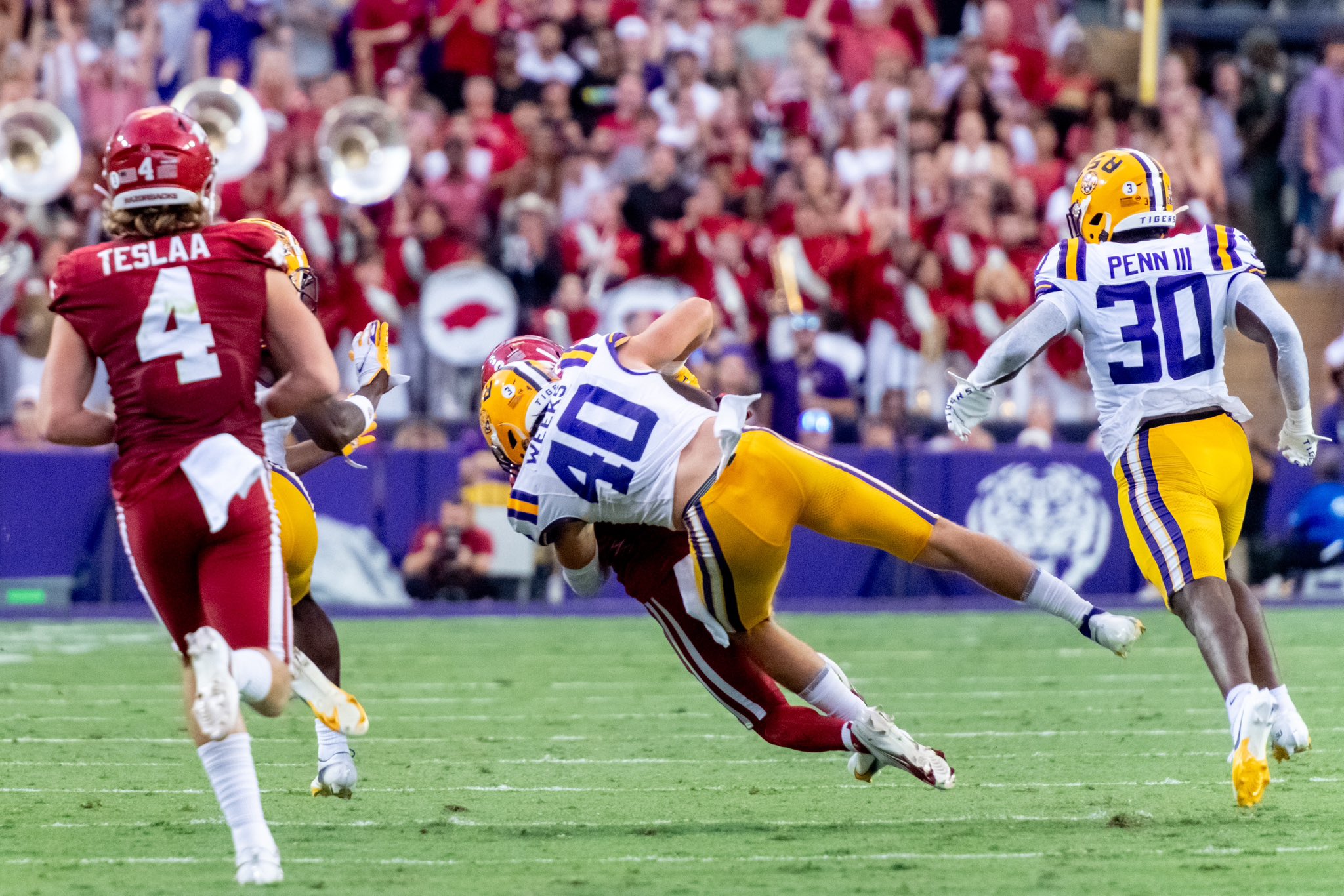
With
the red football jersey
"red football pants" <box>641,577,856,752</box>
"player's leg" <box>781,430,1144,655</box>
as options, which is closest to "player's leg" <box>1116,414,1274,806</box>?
"player's leg" <box>781,430,1144,655</box>

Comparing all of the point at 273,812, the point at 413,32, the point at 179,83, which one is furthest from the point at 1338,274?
the point at 273,812

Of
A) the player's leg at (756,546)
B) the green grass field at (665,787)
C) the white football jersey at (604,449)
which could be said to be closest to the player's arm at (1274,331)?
the green grass field at (665,787)

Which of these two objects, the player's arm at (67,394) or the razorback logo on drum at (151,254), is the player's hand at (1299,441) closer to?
the razorback logo on drum at (151,254)

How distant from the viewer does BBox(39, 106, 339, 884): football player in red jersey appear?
4492 millimetres

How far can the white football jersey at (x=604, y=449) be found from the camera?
5539mm

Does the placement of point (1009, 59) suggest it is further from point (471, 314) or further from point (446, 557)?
point (446, 557)

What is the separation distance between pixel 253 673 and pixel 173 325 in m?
0.86

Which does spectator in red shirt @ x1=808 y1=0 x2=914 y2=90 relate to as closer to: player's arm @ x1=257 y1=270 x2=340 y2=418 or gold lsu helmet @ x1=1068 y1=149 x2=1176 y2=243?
gold lsu helmet @ x1=1068 y1=149 x2=1176 y2=243

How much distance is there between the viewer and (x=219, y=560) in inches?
179

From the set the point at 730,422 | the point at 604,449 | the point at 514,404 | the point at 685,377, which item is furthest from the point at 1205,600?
the point at 514,404

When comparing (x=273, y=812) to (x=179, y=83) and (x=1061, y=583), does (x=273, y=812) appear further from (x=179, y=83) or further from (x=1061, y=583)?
(x=179, y=83)

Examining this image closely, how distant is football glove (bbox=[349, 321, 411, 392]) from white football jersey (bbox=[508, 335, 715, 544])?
1.58ft

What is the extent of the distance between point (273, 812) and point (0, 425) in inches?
300

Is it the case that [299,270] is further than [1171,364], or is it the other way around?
[1171,364]
